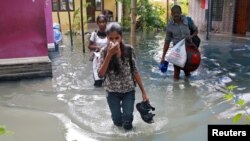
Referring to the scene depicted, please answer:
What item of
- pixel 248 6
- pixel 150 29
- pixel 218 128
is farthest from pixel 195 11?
pixel 218 128

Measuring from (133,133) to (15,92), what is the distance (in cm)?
334

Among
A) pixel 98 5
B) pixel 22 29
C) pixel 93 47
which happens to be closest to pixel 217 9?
pixel 98 5

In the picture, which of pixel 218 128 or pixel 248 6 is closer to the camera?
pixel 218 128

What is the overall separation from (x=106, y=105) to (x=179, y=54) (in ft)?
6.50

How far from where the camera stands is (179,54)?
7.08m

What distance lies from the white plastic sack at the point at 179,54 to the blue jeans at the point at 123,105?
2.76 metres

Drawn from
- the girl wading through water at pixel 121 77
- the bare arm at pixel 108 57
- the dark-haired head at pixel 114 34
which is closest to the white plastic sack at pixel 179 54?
the girl wading through water at pixel 121 77

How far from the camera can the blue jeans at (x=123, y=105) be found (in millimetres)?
4465

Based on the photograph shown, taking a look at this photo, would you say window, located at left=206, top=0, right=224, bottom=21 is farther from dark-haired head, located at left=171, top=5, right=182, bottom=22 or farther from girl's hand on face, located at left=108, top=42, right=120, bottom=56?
girl's hand on face, located at left=108, top=42, right=120, bottom=56

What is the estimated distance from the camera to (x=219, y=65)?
9.25 metres

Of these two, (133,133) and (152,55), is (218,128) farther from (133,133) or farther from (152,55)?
(152,55)

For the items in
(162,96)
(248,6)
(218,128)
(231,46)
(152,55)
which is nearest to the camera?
(218,128)

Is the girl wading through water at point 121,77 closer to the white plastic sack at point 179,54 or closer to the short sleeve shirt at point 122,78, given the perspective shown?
the short sleeve shirt at point 122,78

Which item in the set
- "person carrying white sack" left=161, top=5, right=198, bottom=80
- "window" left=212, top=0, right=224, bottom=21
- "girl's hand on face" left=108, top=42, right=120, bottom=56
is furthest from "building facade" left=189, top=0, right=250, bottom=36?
"girl's hand on face" left=108, top=42, right=120, bottom=56
